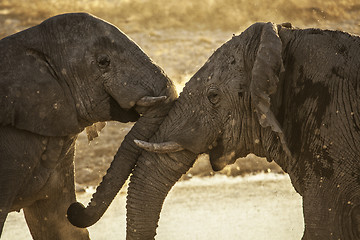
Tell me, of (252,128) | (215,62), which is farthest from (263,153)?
(215,62)

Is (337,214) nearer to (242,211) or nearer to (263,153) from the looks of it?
(263,153)

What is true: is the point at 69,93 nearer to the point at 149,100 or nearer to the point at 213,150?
the point at 149,100

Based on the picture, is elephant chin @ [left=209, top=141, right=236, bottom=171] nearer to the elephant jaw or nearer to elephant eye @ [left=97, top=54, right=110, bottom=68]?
the elephant jaw

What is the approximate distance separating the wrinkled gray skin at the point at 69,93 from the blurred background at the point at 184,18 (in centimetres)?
771

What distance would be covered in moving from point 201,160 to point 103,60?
15.5 ft

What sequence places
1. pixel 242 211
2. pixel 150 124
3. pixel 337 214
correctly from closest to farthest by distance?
pixel 337 214 < pixel 150 124 < pixel 242 211

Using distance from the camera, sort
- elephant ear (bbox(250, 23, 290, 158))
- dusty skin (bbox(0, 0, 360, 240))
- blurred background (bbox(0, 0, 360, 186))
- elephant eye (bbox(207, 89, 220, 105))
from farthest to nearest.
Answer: blurred background (bbox(0, 0, 360, 186))
dusty skin (bbox(0, 0, 360, 240))
elephant eye (bbox(207, 89, 220, 105))
elephant ear (bbox(250, 23, 290, 158))

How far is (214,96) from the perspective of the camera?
4.82 m

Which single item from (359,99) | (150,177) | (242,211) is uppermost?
(359,99)

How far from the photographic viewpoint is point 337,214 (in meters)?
4.29

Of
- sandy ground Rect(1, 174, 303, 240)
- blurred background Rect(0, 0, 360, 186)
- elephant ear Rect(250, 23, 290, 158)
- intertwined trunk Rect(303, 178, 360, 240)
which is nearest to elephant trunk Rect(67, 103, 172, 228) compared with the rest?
elephant ear Rect(250, 23, 290, 158)

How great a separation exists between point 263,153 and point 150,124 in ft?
2.41

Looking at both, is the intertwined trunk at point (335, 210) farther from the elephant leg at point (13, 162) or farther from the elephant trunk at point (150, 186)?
the elephant leg at point (13, 162)

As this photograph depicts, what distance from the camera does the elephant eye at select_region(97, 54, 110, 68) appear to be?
509 centimetres
